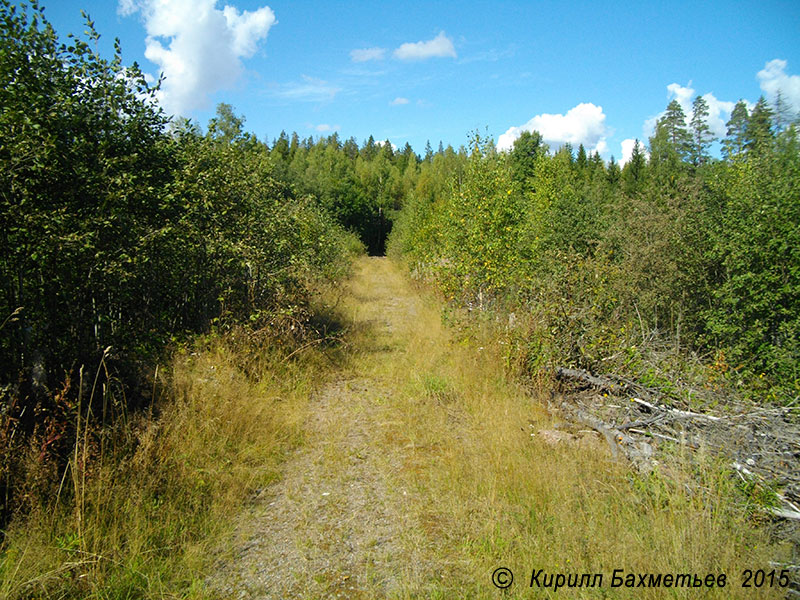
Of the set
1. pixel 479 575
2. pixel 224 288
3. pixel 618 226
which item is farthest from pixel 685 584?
pixel 618 226

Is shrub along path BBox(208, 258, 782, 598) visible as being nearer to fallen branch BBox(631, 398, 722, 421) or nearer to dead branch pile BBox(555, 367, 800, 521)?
dead branch pile BBox(555, 367, 800, 521)

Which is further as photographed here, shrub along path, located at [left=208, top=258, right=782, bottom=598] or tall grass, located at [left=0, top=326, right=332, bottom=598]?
shrub along path, located at [left=208, top=258, right=782, bottom=598]

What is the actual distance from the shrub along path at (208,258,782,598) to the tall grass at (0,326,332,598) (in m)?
0.30

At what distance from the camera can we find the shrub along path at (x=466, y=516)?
3.00 metres


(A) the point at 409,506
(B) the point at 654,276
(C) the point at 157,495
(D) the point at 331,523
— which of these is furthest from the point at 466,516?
(B) the point at 654,276

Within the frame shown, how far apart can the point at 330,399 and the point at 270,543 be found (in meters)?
3.37

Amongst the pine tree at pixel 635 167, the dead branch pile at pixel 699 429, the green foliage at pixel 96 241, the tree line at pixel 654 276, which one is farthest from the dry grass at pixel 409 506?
the pine tree at pixel 635 167

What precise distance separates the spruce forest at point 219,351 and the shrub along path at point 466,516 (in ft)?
0.16

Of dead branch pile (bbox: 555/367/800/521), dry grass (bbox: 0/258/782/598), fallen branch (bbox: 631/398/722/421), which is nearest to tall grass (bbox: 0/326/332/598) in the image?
dry grass (bbox: 0/258/782/598)

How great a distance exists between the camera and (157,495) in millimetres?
3773

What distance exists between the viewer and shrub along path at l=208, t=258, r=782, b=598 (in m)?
3.00

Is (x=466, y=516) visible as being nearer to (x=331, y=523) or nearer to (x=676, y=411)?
(x=331, y=523)

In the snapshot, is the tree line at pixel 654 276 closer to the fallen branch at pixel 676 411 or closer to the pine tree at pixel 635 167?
the fallen branch at pixel 676 411

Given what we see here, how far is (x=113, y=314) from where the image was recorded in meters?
5.78
